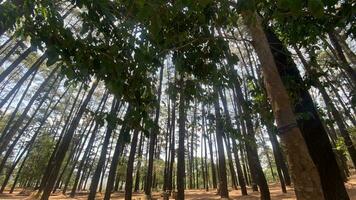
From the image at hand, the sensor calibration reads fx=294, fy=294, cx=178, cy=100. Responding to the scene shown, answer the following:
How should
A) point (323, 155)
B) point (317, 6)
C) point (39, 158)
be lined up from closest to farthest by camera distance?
point (317, 6), point (323, 155), point (39, 158)

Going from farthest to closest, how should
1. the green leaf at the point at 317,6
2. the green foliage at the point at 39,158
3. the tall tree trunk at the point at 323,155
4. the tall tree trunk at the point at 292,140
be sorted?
the green foliage at the point at 39,158, the tall tree trunk at the point at 323,155, the tall tree trunk at the point at 292,140, the green leaf at the point at 317,6

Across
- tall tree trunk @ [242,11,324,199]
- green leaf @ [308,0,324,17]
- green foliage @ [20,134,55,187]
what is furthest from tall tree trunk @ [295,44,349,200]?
green foliage @ [20,134,55,187]

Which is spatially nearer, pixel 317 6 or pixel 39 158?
pixel 317 6

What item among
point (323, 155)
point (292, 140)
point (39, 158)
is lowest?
point (292, 140)

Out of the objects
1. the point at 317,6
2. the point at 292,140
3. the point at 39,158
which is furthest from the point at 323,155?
the point at 39,158

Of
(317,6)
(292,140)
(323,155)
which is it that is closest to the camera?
(317,6)

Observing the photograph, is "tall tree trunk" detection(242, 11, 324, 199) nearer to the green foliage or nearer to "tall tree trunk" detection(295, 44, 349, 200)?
"tall tree trunk" detection(295, 44, 349, 200)

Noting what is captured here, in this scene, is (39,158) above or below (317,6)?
above

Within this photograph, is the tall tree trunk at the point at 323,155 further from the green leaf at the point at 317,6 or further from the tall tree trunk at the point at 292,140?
the green leaf at the point at 317,6

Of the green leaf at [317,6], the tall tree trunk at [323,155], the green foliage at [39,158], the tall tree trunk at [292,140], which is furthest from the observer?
the green foliage at [39,158]

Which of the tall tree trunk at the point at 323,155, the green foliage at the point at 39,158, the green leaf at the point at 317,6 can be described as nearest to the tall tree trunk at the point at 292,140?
the green leaf at the point at 317,6

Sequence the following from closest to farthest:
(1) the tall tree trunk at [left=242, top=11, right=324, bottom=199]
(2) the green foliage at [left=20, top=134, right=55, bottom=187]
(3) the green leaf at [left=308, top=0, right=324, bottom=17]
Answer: (3) the green leaf at [left=308, top=0, right=324, bottom=17]
(1) the tall tree trunk at [left=242, top=11, right=324, bottom=199]
(2) the green foliage at [left=20, top=134, right=55, bottom=187]

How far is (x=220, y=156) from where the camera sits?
16.2 metres

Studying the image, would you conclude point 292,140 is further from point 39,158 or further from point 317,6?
point 39,158
